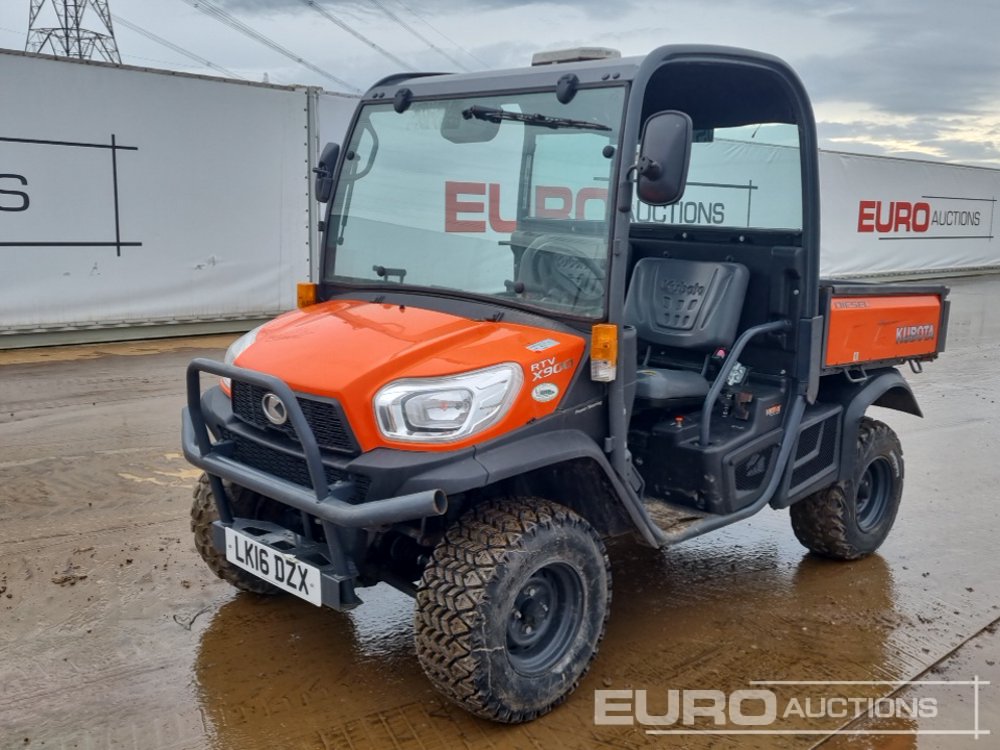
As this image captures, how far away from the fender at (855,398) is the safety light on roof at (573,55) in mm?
2045

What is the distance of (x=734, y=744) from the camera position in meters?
3.23

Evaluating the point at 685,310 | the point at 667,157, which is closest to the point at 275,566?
the point at 667,157

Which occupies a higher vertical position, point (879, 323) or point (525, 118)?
point (525, 118)

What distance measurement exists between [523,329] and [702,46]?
4.17 ft

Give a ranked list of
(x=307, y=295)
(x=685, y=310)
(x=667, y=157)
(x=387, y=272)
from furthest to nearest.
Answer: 1. (x=685, y=310)
2. (x=307, y=295)
3. (x=387, y=272)
4. (x=667, y=157)

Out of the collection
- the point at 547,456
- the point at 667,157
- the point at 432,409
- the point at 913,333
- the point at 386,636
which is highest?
the point at 667,157

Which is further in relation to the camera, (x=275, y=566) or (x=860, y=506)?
(x=860, y=506)

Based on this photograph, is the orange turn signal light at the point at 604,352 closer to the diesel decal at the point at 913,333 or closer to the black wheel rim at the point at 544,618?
the black wheel rim at the point at 544,618

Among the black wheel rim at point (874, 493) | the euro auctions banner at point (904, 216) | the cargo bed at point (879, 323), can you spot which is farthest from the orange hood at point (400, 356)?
the euro auctions banner at point (904, 216)

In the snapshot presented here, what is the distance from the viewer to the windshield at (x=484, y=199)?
11.4ft

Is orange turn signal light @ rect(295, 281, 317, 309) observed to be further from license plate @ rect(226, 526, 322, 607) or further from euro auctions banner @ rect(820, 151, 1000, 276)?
euro auctions banner @ rect(820, 151, 1000, 276)

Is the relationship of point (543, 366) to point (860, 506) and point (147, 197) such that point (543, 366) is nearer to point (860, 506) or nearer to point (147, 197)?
point (860, 506)

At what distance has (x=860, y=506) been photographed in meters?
4.94

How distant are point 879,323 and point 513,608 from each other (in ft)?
8.00
